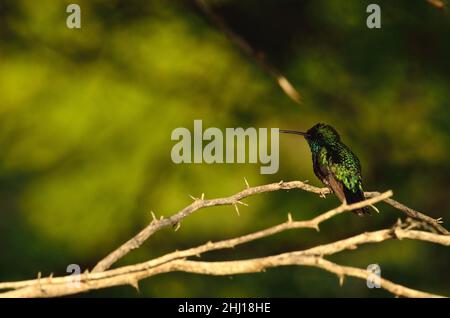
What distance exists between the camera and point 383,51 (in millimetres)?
5137

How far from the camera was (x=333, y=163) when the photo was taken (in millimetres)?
2973

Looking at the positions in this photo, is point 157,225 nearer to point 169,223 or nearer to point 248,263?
point 169,223

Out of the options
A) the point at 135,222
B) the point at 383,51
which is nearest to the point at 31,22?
the point at 135,222

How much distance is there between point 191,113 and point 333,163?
2.28 meters

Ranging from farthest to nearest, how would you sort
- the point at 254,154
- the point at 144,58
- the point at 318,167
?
1. the point at 144,58
2. the point at 254,154
3. the point at 318,167

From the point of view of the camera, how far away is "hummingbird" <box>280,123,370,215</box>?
2.91 metres

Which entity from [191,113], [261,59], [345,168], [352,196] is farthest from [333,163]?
[191,113]

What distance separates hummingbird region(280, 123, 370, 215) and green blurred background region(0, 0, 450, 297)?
1971 mm

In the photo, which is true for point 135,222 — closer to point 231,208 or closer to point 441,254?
point 231,208

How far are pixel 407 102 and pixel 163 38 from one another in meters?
1.86

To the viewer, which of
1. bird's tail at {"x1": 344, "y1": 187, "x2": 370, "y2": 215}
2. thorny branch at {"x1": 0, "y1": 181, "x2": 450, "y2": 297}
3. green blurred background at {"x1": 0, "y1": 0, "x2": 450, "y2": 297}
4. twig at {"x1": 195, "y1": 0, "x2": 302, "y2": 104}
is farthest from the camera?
green blurred background at {"x1": 0, "y1": 0, "x2": 450, "y2": 297}

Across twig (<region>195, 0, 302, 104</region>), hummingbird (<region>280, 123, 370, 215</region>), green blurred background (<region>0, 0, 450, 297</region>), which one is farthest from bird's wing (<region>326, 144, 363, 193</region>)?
green blurred background (<region>0, 0, 450, 297</region>)

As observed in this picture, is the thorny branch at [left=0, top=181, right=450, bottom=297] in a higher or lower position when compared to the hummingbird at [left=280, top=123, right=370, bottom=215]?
lower

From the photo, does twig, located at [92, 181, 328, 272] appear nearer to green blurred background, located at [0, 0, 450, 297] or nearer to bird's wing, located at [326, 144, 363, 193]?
bird's wing, located at [326, 144, 363, 193]
